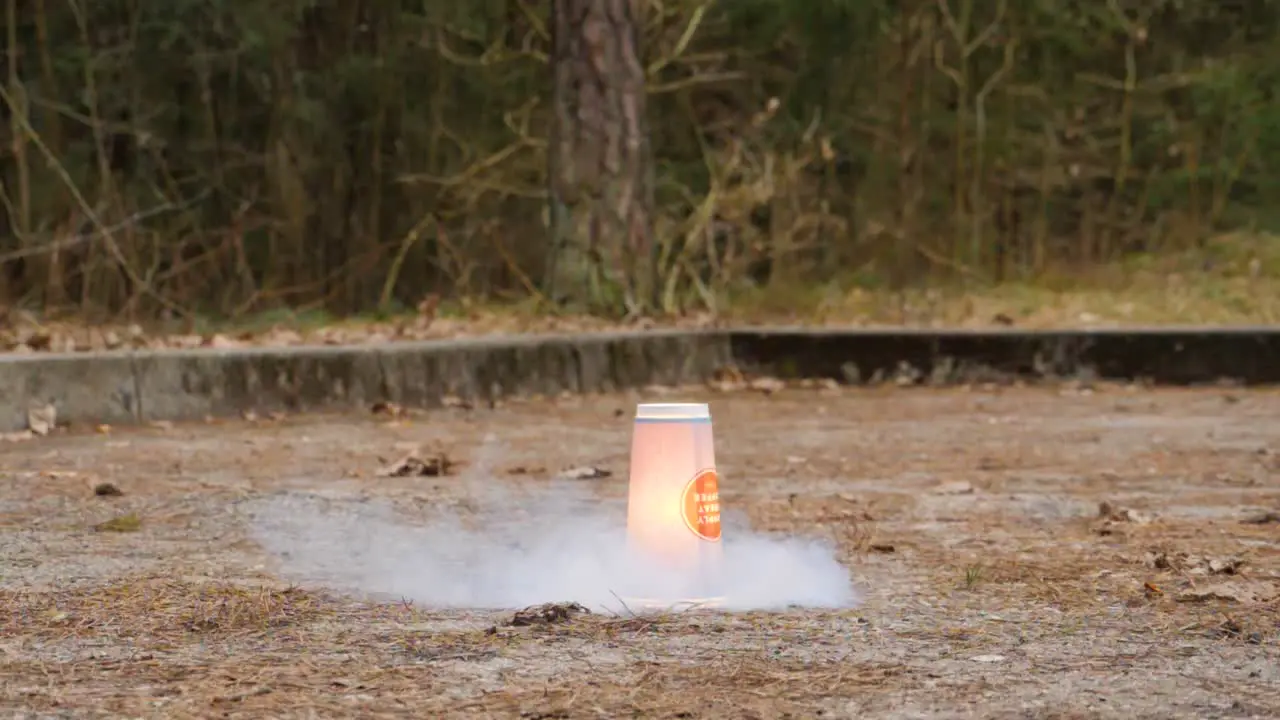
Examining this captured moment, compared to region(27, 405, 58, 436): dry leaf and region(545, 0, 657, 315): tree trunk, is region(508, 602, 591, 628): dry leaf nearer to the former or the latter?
region(27, 405, 58, 436): dry leaf

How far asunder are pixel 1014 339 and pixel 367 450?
5873 mm

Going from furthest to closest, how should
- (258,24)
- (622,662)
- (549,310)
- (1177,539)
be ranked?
(258,24) < (549,310) < (1177,539) < (622,662)

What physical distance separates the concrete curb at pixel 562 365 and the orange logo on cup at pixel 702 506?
5.30 meters

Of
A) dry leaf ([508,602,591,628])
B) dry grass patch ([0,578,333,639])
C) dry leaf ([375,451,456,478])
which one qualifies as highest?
dry leaf ([508,602,591,628])

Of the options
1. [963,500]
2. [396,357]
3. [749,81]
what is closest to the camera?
[963,500]

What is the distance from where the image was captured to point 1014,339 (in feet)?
45.0

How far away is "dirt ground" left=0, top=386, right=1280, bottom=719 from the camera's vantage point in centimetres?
381

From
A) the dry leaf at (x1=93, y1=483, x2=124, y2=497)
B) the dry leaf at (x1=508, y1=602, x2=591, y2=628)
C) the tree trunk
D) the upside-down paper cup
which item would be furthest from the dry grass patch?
the tree trunk

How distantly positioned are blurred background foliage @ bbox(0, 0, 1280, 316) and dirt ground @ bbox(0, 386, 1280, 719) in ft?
44.5

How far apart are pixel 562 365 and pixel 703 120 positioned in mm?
13449

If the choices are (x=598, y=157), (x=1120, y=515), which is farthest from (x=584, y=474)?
(x=598, y=157)

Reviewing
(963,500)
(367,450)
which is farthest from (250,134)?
(963,500)

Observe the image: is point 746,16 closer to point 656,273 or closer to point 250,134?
point 250,134

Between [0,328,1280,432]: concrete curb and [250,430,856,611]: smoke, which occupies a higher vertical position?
[250,430,856,611]: smoke
